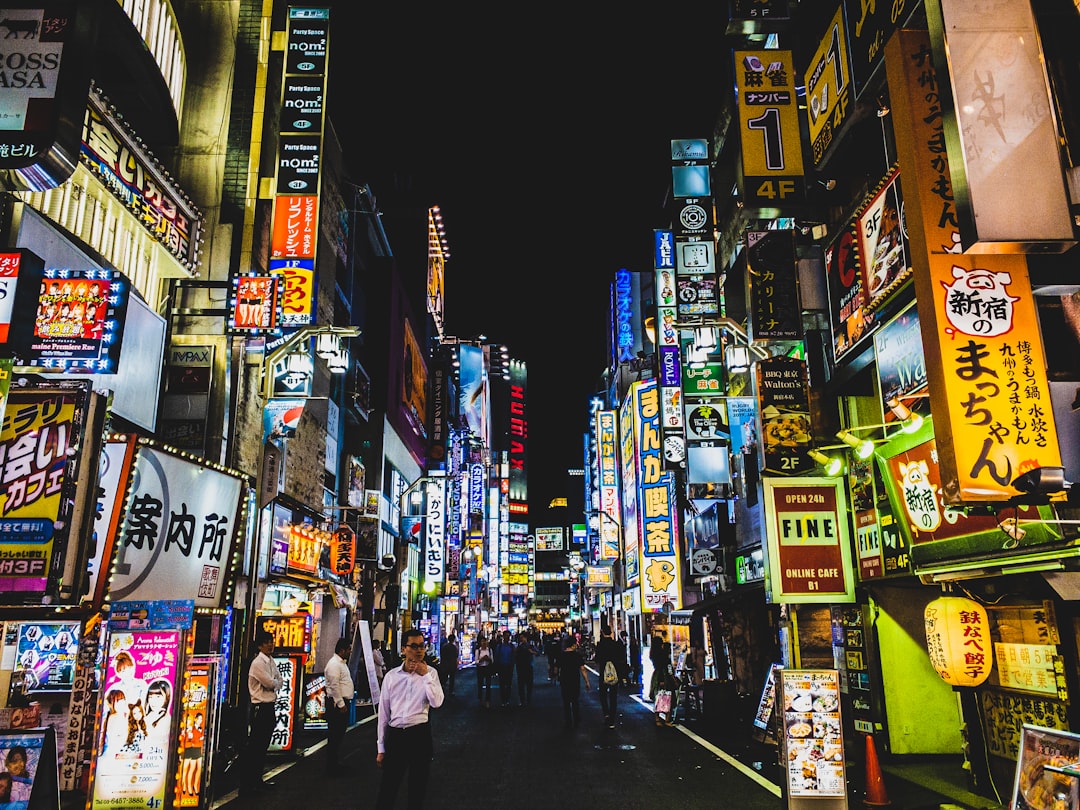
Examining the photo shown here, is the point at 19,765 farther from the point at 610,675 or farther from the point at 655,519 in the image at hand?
the point at 655,519

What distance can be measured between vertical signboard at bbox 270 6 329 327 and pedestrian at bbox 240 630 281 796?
881cm

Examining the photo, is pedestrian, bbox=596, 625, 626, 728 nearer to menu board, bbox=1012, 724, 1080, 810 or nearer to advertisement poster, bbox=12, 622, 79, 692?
advertisement poster, bbox=12, 622, 79, 692

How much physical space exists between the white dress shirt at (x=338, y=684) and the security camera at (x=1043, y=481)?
8847 millimetres

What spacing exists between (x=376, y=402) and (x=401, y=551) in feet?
24.6

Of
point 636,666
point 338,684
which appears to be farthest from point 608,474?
point 338,684

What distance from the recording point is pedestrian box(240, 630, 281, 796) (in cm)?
913

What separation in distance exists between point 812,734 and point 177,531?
788 cm

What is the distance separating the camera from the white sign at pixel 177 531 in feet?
28.4

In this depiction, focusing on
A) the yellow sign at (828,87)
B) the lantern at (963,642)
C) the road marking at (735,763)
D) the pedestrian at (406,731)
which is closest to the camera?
the pedestrian at (406,731)

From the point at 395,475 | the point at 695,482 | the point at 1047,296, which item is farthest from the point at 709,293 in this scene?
the point at 395,475

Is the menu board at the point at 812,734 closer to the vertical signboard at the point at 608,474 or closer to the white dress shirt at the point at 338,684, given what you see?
the white dress shirt at the point at 338,684

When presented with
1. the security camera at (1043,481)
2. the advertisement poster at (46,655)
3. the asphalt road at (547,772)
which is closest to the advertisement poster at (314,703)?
the asphalt road at (547,772)

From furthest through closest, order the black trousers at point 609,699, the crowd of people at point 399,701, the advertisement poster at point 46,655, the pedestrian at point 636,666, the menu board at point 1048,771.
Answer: the pedestrian at point 636,666, the black trousers at point 609,699, the advertisement poster at point 46,655, the crowd of people at point 399,701, the menu board at point 1048,771

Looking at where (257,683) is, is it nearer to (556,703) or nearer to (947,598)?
(947,598)
